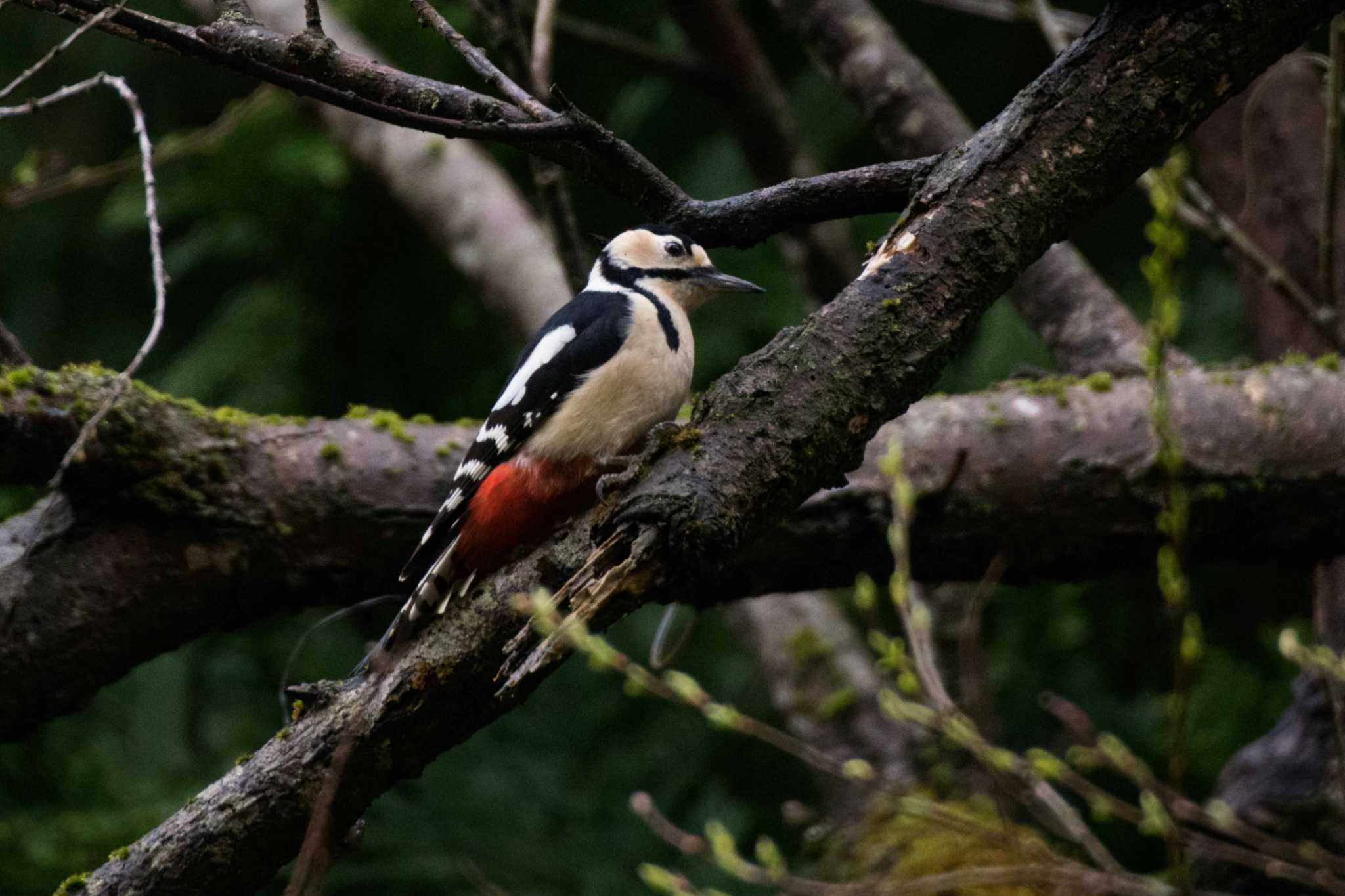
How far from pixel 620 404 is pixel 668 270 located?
88 centimetres

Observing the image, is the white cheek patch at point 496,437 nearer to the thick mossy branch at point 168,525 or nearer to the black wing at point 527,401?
the black wing at point 527,401

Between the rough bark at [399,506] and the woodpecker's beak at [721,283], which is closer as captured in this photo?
the rough bark at [399,506]

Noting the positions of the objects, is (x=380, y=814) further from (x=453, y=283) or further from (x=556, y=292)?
(x=453, y=283)

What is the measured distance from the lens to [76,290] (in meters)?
6.32

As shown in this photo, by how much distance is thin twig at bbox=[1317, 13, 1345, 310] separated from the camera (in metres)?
3.42

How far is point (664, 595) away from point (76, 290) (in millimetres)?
5233

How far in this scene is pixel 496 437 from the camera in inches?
129

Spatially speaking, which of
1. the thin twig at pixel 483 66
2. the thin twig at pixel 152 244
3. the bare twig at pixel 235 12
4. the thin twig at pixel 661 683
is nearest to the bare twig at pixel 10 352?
the thin twig at pixel 152 244

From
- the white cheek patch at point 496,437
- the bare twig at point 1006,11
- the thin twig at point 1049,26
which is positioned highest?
the bare twig at point 1006,11

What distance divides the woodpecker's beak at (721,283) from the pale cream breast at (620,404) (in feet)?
1.93

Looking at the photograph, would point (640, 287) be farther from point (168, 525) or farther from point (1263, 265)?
point (1263, 265)

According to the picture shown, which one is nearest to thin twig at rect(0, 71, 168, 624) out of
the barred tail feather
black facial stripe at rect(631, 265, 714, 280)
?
the barred tail feather

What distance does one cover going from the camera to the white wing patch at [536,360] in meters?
3.35

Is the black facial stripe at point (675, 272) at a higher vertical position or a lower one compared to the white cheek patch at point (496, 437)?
higher
